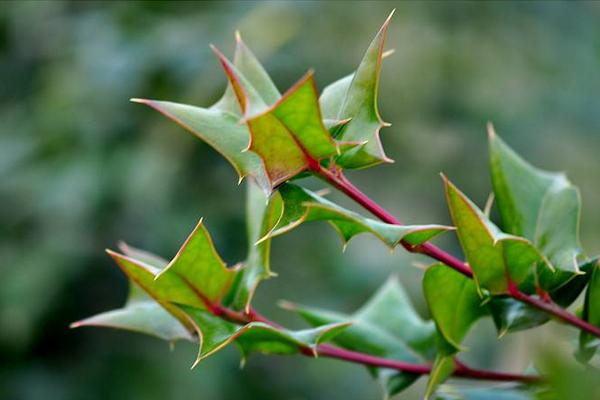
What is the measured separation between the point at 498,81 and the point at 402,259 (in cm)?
66

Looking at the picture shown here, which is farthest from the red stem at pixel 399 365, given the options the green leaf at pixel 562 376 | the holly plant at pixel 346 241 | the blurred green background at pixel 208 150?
the blurred green background at pixel 208 150

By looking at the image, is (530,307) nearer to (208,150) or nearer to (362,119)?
(362,119)

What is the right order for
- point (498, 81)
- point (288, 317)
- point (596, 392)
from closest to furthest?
point (596, 392), point (288, 317), point (498, 81)

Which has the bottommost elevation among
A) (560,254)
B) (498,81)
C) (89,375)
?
(89,375)

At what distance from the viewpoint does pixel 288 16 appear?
2.24 metres

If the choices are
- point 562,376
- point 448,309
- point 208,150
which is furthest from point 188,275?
point 208,150

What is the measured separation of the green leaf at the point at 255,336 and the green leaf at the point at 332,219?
0.09 meters

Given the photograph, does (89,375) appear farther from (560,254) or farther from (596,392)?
(596,392)

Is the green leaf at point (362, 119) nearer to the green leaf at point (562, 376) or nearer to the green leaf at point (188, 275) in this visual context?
the green leaf at point (188, 275)

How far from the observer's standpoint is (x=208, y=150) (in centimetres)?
225

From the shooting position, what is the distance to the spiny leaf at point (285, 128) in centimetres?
45

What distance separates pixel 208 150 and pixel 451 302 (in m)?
1.69

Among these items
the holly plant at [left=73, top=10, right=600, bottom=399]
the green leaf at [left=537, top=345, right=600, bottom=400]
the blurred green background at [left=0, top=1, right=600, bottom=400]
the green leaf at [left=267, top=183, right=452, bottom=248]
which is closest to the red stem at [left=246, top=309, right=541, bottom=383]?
the holly plant at [left=73, top=10, right=600, bottom=399]

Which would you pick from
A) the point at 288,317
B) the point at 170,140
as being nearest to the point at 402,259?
the point at 288,317
